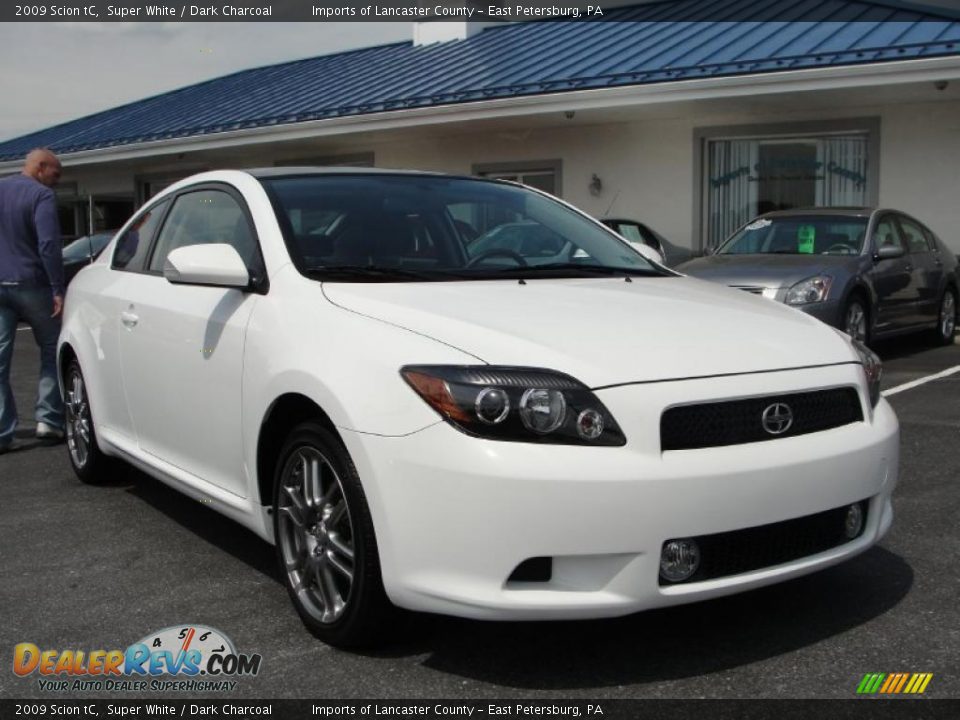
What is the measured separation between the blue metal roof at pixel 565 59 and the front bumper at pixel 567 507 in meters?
10.4

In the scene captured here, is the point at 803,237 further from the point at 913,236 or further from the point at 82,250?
the point at 82,250

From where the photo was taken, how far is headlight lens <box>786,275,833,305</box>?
9.10 m

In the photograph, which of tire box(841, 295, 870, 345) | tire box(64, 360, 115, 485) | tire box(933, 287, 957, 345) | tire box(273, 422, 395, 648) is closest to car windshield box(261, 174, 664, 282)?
tire box(273, 422, 395, 648)

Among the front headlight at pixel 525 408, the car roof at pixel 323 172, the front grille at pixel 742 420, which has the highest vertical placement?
the car roof at pixel 323 172

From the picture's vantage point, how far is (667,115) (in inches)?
602

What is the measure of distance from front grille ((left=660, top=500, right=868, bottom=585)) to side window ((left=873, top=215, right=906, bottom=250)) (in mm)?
7312

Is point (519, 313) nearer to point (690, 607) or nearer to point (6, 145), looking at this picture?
point (690, 607)

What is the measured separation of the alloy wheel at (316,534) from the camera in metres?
3.38

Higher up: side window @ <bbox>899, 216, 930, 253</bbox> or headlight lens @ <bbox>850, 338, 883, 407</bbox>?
headlight lens @ <bbox>850, 338, 883, 407</bbox>

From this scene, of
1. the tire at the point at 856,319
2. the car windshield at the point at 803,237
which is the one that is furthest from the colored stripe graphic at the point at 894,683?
the car windshield at the point at 803,237

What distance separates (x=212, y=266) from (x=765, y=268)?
21.2 feet

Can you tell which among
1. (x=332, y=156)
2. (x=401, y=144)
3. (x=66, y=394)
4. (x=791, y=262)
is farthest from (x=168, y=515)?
(x=332, y=156)

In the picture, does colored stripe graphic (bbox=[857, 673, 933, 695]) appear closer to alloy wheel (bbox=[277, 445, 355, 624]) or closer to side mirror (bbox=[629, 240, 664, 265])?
alloy wheel (bbox=[277, 445, 355, 624])

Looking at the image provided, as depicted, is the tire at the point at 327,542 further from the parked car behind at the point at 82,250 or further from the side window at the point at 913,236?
the parked car behind at the point at 82,250
